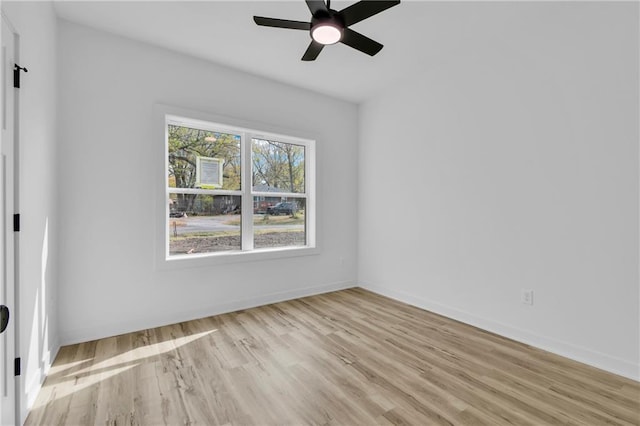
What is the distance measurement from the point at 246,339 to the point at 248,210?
156cm

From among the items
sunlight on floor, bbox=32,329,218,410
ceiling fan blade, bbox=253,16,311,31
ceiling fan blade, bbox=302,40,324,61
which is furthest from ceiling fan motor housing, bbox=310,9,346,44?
sunlight on floor, bbox=32,329,218,410

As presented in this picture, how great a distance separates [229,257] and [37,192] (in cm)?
182

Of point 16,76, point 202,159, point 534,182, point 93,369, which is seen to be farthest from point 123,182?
point 534,182

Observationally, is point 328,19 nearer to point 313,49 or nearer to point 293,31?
point 313,49

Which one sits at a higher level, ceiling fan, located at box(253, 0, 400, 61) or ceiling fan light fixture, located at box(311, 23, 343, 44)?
ceiling fan, located at box(253, 0, 400, 61)

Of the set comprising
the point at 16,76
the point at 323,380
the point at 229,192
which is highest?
the point at 16,76

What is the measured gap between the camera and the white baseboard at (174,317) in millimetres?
2707

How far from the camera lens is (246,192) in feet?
12.3

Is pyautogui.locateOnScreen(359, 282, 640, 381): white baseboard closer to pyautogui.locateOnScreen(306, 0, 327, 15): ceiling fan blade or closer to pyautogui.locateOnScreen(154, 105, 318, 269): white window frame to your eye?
pyautogui.locateOnScreen(154, 105, 318, 269): white window frame

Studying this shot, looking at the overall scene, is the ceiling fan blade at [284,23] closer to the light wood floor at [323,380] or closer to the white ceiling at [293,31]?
the white ceiling at [293,31]

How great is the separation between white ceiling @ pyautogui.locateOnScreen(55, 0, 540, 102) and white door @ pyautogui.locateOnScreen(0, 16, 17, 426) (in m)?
1.32

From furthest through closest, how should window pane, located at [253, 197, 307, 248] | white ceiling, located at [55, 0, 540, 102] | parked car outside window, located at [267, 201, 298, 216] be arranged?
parked car outside window, located at [267, 201, 298, 216]
window pane, located at [253, 197, 307, 248]
white ceiling, located at [55, 0, 540, 102]

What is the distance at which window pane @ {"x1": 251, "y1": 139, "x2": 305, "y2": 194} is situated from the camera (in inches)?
154

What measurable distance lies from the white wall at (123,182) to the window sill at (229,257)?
0.25 ft
